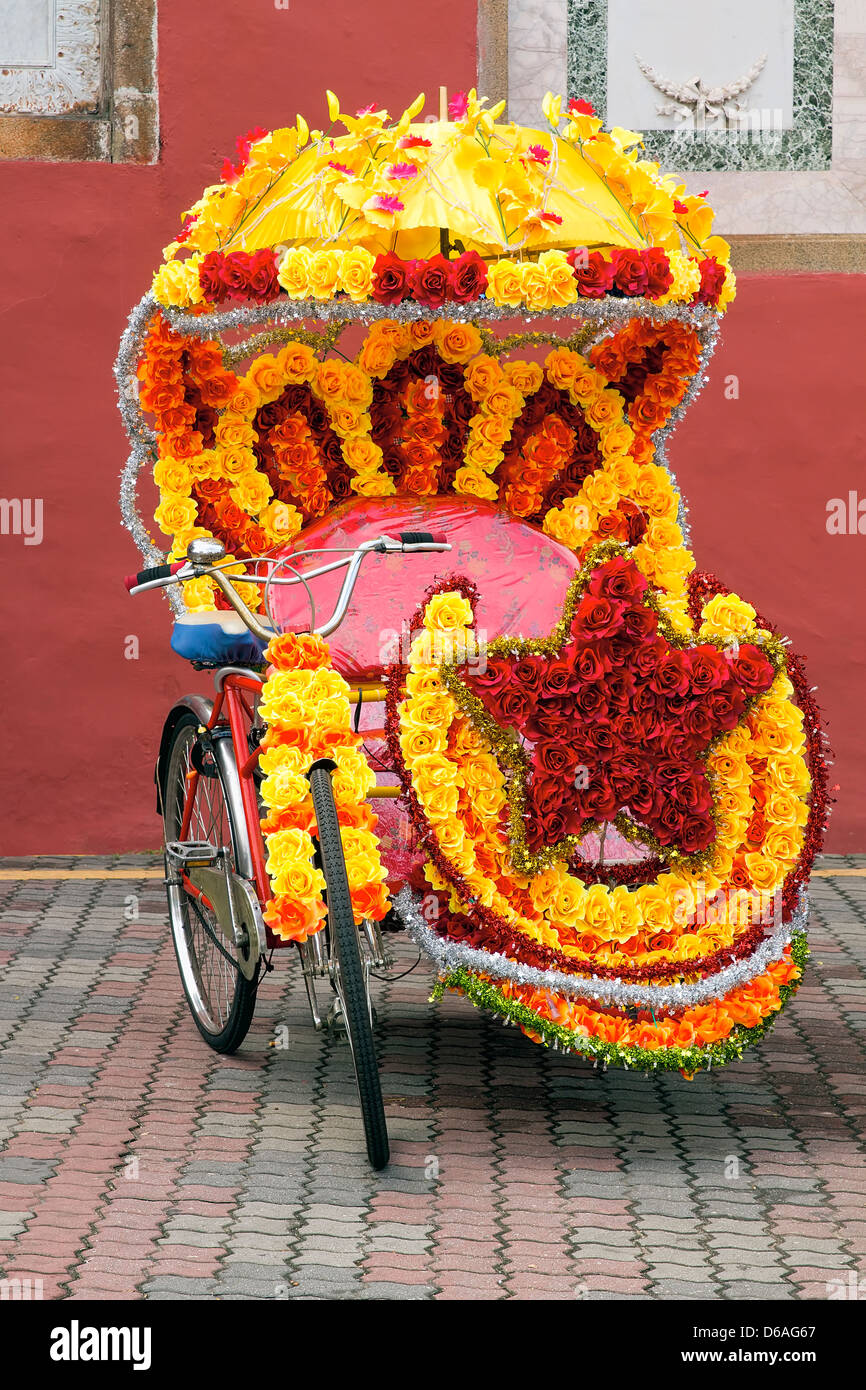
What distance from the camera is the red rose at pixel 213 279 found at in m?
5.12

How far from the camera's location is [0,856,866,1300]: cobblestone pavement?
3605 millimetres

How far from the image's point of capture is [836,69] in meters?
8.08

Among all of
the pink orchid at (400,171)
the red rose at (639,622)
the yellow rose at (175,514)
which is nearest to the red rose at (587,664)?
the red rose at (639,622)

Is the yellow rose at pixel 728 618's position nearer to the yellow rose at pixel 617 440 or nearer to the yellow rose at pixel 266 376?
the yellow rose at pixel 617 440

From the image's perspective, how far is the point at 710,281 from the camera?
5.34 m

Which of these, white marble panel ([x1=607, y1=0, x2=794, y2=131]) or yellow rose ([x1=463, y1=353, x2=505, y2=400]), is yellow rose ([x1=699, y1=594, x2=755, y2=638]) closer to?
yellow rose ([x1=463, y1=353, x2=505, y2=400])

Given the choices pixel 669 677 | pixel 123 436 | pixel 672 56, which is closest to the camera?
pixel 669 677

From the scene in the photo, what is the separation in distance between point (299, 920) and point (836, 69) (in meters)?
5.72

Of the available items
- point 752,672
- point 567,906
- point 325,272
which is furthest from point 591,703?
point 325,272

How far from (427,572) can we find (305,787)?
5.93 feet

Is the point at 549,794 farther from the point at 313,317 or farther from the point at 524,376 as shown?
the point at 524,376

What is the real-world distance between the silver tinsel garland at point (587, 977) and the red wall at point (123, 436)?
11.7ft

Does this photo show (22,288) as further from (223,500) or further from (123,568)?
(223,500)
